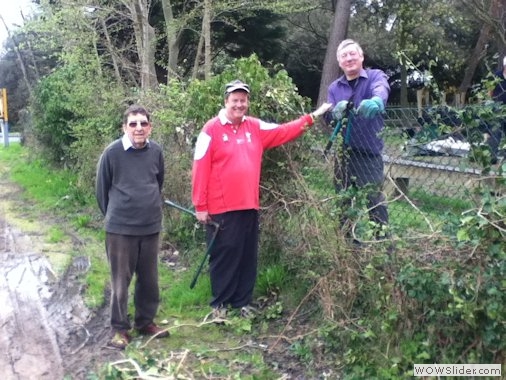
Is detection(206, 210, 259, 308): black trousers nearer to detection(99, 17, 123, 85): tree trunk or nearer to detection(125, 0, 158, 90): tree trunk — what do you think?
detection(125, 0, 158, 90): tree trunk

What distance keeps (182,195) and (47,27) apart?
22.8 ft

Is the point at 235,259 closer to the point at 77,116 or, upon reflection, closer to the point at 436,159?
the point at 436,159

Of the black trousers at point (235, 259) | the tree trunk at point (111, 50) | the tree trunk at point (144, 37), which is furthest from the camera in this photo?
the tree trunk at point (111, 50)

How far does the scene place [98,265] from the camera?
297 inches

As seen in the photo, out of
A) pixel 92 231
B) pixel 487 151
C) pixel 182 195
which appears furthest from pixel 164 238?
pixel 487 151

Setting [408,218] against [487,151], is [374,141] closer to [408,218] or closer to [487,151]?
[408,218]

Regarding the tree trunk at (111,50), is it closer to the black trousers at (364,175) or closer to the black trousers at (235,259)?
the black trousers at (235,259)

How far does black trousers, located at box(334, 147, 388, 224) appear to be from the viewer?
4617 mm

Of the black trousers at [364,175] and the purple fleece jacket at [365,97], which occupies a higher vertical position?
the purple fleece jacket at [365,97]

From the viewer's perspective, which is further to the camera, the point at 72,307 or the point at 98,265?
the point at 98,265

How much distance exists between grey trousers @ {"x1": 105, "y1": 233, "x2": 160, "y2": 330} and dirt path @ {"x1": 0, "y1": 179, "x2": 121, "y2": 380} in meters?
0.34

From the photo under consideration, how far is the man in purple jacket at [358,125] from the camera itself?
485 cm

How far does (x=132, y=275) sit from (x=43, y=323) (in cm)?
124

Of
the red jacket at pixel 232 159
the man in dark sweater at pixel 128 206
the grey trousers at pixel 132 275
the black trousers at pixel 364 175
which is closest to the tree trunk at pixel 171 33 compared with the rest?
the red jacket at pixel 232 159
